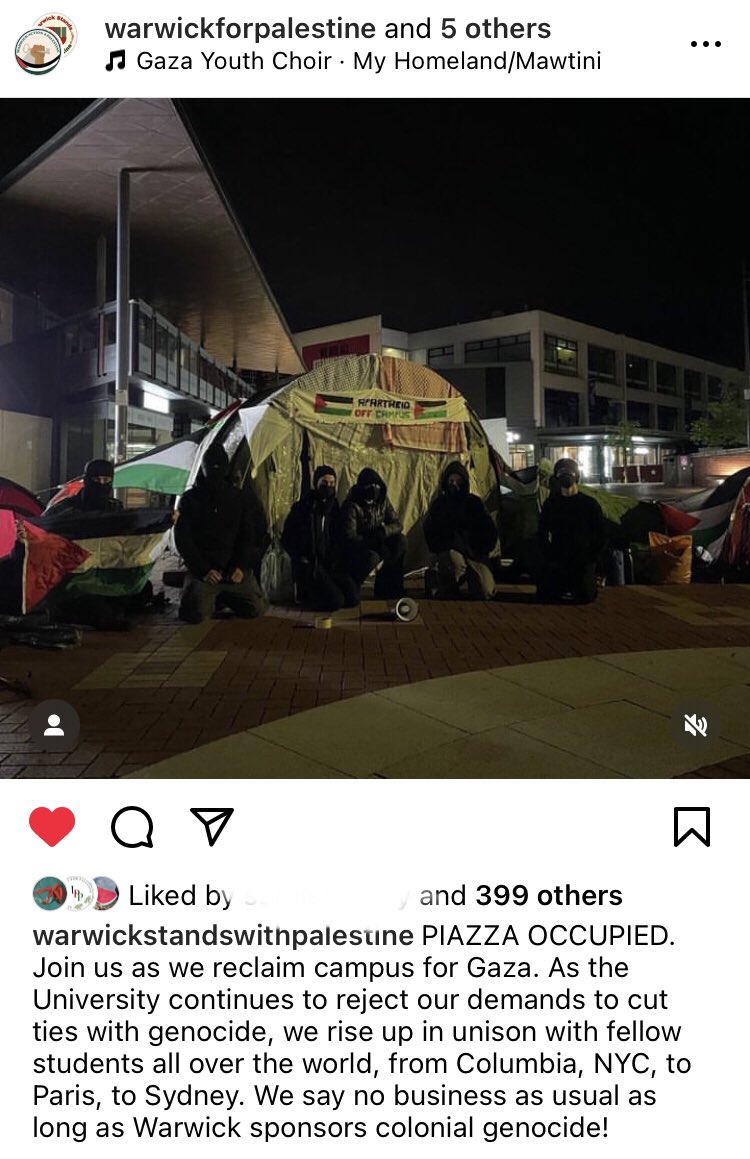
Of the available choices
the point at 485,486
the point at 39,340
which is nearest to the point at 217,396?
the point at 39,340

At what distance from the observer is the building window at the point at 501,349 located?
4600cm

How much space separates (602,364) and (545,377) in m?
8.60

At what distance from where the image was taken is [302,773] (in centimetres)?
304

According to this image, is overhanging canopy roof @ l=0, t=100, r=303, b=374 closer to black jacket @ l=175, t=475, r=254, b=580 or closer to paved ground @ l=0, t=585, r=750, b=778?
black jacket @ l=175, t=475, r=254, b=580

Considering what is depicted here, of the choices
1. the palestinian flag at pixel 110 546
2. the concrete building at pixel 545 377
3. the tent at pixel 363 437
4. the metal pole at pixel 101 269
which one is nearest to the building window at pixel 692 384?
the concrete building at pixel 545 377

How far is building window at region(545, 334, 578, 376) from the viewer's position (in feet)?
153

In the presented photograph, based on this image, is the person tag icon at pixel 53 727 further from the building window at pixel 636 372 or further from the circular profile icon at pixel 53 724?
→ the building window at pixel 636 372

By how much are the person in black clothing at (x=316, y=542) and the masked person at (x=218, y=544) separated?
73cm
